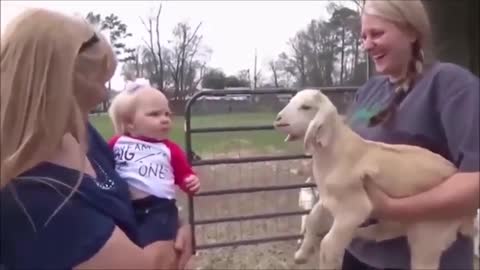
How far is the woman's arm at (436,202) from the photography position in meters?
1.42

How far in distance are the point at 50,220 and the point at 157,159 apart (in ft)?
2.92

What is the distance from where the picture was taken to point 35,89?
1087 mm

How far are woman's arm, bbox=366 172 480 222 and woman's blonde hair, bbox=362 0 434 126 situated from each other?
171 mm

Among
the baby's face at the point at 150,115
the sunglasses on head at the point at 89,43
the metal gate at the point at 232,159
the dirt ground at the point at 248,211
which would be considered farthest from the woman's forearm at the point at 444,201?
the dirt ground at the point at 248,211

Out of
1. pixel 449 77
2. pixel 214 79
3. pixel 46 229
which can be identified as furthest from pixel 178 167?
pixel 214 79

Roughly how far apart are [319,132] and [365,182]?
0.13 metres

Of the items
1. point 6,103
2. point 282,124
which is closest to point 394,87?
point 282,124

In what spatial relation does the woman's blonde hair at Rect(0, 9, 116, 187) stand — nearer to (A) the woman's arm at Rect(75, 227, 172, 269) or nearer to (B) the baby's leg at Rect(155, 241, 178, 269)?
(A) the woman's arm at Rect(75, 227, 172, 269)

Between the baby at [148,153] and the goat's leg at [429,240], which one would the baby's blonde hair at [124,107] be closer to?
the baby at [148,153]

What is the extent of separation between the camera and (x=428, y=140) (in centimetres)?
150

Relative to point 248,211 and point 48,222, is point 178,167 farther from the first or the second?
point 248,211

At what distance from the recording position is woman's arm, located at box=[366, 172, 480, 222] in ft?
4.66

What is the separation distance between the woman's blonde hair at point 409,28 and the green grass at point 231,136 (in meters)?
2.46

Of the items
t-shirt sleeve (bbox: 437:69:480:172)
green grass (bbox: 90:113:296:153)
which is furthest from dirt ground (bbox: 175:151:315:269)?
t-shirt sleeve (bbox: 437:69:480:172)
